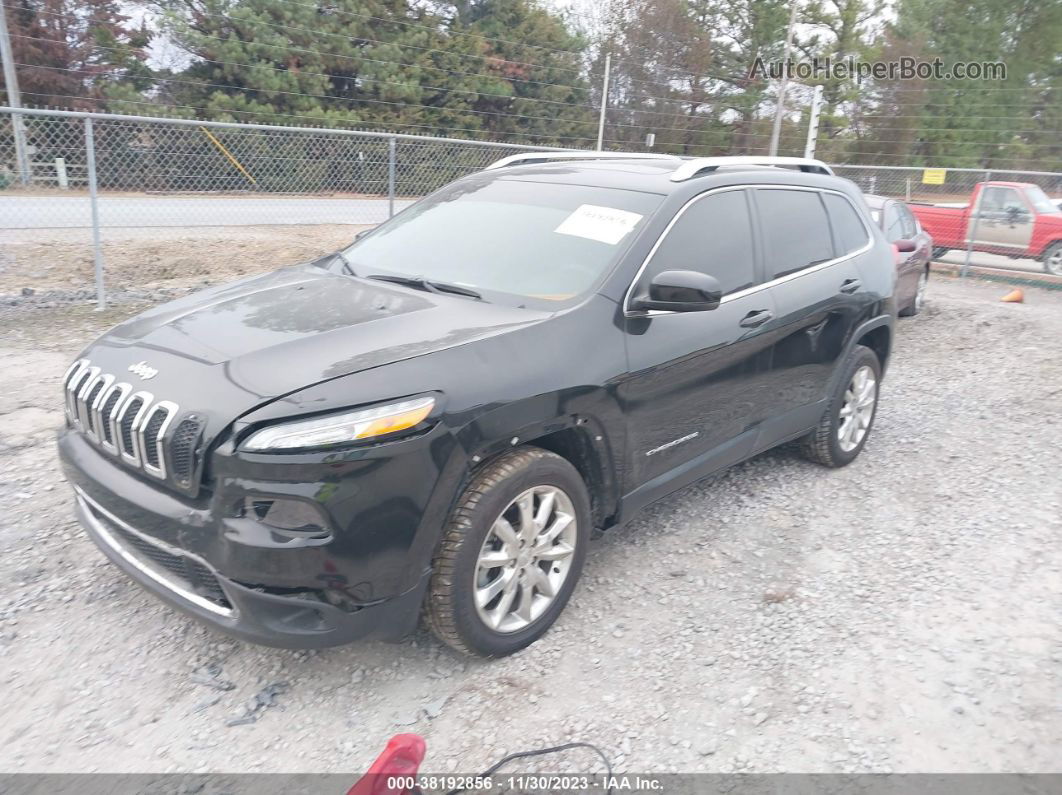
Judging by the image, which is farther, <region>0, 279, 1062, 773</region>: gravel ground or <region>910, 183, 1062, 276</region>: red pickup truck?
<region>910, 183, 1062, 276</region>: red pickup truck

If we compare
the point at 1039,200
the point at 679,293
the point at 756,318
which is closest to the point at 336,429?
the point at 679,293

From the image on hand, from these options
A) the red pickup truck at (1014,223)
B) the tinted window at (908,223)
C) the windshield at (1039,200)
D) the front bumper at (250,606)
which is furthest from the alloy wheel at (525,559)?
the windshield at (1039,200)

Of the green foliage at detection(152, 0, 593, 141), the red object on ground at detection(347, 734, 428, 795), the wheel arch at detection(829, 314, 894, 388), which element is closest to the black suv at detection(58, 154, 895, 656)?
the wheel arch at detection(829, 314, 894, 388)

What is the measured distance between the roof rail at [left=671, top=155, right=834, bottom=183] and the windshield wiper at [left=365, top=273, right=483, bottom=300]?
1.17 m

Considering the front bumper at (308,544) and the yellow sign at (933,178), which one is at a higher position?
the yellow sign at (933,178)

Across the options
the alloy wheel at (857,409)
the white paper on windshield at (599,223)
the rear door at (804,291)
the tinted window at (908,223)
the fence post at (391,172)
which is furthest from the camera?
the tinted window at (908,223)

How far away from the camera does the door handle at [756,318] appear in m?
3.91

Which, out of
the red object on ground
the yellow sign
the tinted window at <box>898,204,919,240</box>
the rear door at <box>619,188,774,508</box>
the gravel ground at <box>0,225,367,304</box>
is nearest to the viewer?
the red object on ground

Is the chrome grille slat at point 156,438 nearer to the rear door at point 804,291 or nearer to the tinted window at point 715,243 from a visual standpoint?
the tinted window at point 715,243

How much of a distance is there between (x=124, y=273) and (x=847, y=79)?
3742 cm

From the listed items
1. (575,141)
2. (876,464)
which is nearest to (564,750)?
(876,464)

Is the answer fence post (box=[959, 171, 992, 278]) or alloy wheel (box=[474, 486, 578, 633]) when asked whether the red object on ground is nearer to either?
alloy wheel (box=[474, 486, 578, 633])

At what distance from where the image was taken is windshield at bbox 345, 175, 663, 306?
345 centimetres

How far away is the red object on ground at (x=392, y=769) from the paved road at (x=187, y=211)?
824 centimetres
